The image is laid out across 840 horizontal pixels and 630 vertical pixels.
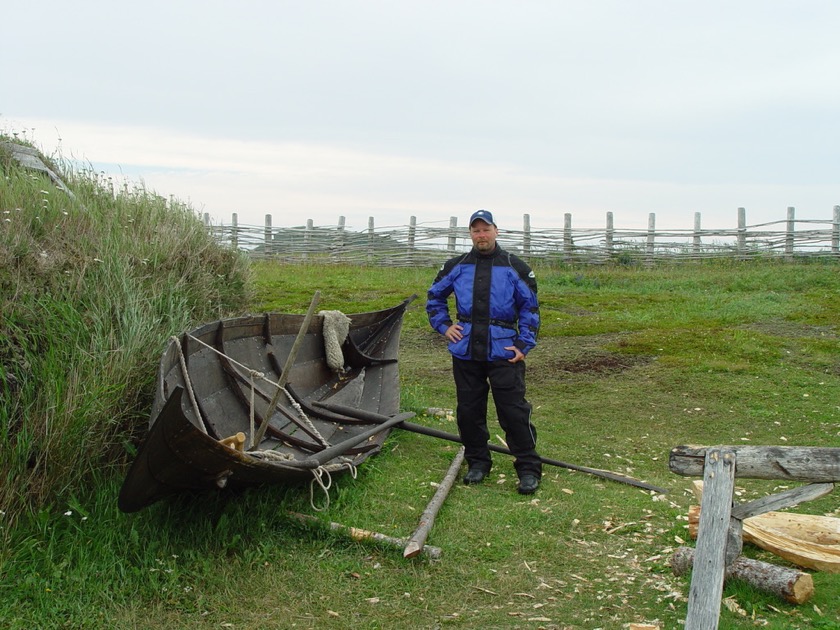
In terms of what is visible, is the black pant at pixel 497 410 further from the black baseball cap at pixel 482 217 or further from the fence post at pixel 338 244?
the fence post at pixel 338 244

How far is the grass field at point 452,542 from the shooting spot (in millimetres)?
4191

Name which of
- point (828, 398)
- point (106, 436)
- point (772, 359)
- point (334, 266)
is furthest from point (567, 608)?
point (334, 266)

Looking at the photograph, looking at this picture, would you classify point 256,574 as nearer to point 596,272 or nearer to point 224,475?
point 224,475

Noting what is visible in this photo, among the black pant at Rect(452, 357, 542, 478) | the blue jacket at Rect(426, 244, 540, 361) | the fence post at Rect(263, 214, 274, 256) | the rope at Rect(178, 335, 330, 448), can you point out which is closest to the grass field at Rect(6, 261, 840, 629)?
the black pant at Rect(452, 357, 542, 478)

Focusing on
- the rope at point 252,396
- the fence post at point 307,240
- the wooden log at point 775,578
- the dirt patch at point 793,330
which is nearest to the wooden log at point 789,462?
the wooden log at point 775,578

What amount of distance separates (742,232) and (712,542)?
22.2 m

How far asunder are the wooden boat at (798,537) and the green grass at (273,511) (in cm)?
8

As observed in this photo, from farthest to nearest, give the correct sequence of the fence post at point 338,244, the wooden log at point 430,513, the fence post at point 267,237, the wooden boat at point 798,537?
the fence post at point 267,237 → the fence post at point 338,244 → the wooden log at point 430,513 → the wooden boat at point 798,537

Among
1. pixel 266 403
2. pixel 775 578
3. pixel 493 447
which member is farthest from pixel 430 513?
pixel 775 578

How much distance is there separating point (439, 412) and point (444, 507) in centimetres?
262

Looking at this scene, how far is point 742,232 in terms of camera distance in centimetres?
2395

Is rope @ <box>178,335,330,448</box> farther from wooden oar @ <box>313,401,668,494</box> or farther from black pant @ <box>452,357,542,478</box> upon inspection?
black pant @ <box>452,357,542,478</box>

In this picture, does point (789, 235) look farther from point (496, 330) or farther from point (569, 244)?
point (496, 330)

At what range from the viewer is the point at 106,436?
516 cm
